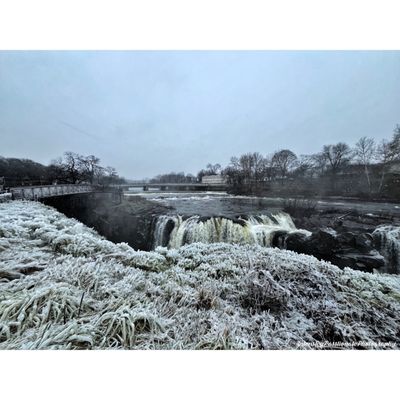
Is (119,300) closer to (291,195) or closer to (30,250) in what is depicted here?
(30,250)

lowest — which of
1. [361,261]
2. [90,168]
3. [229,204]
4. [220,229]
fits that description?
[361,261]

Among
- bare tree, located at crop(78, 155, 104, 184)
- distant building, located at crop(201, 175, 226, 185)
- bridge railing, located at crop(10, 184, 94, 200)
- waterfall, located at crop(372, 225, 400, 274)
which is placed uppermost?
→ bare tree, located at crop(78, 155, 104, 184)

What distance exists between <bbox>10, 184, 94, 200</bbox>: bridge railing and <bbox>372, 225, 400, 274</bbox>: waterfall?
6.16 m

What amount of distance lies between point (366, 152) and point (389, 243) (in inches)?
67.0

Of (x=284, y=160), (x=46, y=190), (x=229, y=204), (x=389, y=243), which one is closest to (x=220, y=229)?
(x=229, y=204)

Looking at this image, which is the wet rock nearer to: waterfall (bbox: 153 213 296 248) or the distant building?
waterfall (bbox: 153 213 296 248)

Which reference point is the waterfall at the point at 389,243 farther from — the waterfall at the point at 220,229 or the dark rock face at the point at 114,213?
the dark rock face at the point at 114,213

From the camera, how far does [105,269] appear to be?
1.96 m

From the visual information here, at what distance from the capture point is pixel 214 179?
152 inches

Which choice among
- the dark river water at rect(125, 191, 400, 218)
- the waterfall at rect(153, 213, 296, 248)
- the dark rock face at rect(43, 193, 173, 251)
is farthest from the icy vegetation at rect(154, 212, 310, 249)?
Answer: the dark rock face at rect(43, 193, 173, 251)

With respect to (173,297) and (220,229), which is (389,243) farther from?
(173,297)

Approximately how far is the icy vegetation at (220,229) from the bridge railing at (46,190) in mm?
2365

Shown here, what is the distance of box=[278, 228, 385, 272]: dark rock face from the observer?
276 centimetres
